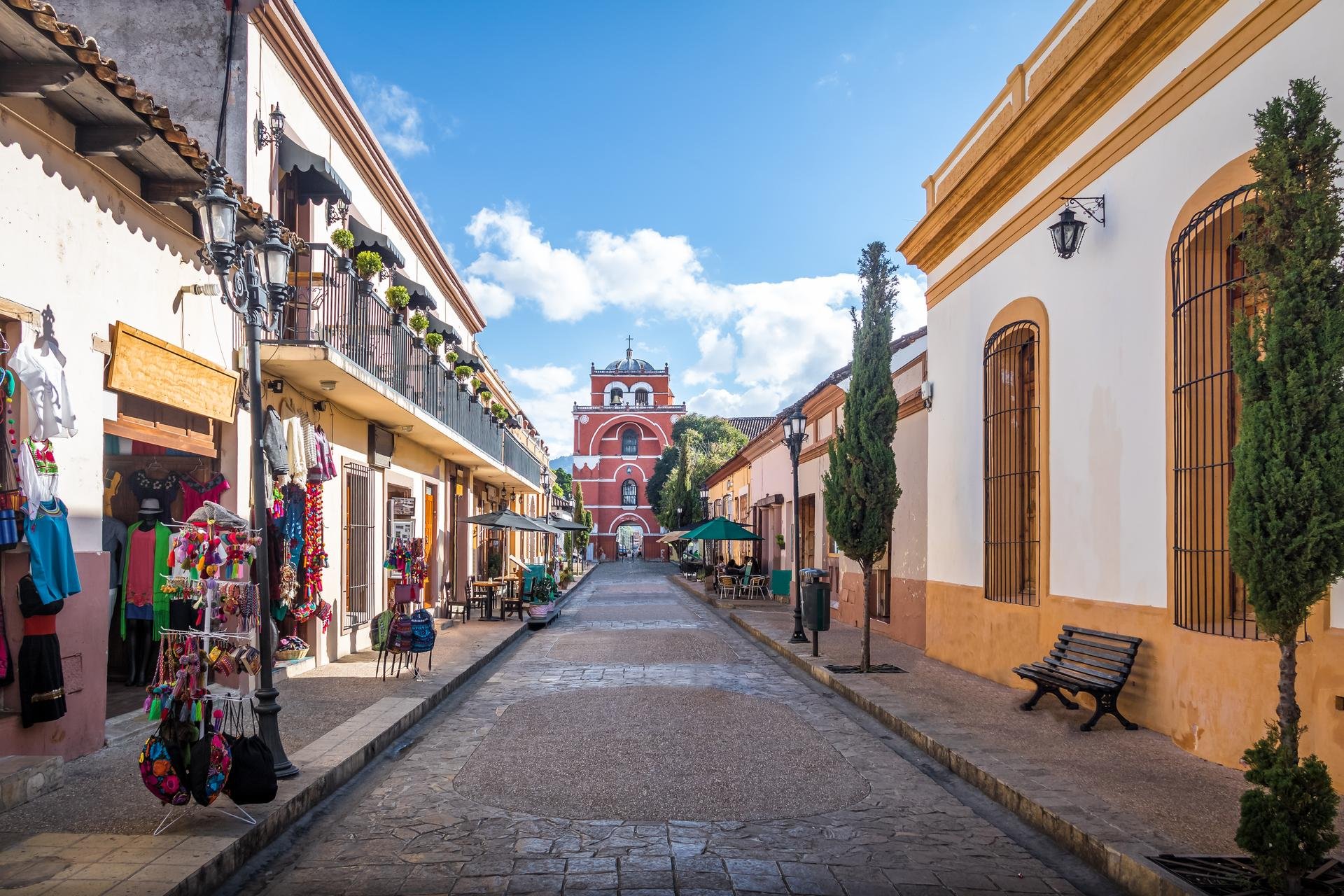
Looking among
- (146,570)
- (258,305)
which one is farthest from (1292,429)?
(146,570)

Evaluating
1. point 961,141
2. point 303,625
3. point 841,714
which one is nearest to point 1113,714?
point 841,714

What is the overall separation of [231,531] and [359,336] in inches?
251

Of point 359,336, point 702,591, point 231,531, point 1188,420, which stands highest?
point 359,336

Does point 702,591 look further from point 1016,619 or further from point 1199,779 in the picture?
point 1199,779

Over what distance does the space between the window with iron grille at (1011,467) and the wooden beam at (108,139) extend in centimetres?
850

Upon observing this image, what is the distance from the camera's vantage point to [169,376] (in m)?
8.19

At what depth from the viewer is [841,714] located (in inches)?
378

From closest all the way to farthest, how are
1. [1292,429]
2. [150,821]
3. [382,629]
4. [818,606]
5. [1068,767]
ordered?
[1292,429]
[150,821]
[1068,767]
[382,629]
[818,606]

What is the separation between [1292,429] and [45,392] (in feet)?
23.3

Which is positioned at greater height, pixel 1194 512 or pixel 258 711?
pixel 1194 512

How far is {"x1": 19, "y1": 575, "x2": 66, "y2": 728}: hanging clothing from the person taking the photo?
6.27m

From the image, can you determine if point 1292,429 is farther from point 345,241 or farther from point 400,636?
point 345,241

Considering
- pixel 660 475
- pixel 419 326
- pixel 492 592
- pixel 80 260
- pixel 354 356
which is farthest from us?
pixel 660 475

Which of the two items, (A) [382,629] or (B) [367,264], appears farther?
(B) [367,264]
